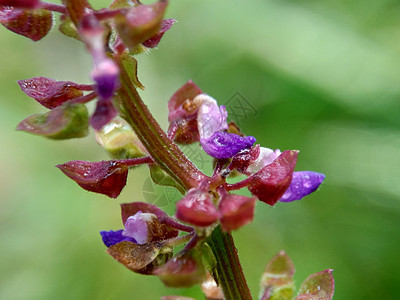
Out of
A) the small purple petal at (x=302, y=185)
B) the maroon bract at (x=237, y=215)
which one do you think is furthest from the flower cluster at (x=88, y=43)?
the small purple petal at (x=302, y=185)

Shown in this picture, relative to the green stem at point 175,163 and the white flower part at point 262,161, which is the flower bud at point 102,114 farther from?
the white flower part at point 262,161

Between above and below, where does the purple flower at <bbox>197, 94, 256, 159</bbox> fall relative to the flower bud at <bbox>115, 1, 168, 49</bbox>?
below

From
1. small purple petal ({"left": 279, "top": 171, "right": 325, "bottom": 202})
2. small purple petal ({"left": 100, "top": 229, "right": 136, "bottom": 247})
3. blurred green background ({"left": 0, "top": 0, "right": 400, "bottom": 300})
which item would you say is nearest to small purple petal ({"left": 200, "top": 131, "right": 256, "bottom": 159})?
small purple petal ({"left": 279, "top": 171, "right": 325, "bottom": 202})

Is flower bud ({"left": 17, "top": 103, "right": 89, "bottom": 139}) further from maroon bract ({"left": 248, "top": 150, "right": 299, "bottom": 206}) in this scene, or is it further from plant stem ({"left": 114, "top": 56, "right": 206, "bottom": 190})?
maroon bract ({"left": 248, "top": 150, "right": 299, "bottom": 206})

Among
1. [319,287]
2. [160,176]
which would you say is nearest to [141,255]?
[160,176]

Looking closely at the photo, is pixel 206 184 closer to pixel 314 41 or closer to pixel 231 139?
pixel 231 139

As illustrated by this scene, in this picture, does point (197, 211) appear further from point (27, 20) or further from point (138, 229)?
point (27, 20)
